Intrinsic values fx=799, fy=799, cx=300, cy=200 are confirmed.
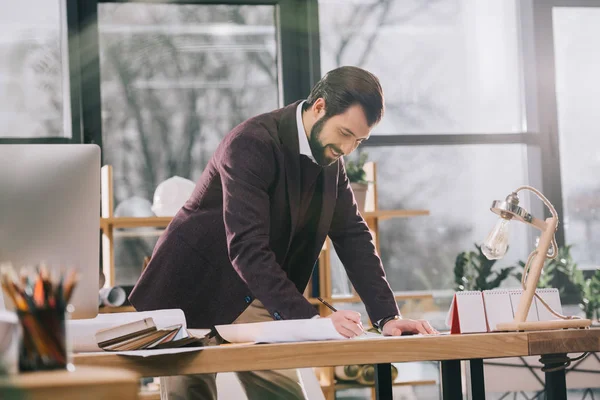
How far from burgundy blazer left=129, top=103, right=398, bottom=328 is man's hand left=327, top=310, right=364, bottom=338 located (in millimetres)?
382

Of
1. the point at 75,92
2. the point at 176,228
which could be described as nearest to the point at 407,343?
the point at 176,228

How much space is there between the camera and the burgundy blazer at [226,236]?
188 centimetres

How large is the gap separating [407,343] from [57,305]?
68 cm

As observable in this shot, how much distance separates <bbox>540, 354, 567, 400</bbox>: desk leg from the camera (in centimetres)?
149

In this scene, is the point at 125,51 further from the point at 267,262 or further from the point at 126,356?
the point at 126,356

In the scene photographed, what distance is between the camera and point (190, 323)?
199cm

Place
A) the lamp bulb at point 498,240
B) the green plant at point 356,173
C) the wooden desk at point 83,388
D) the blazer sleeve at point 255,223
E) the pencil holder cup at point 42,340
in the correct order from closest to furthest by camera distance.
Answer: the wooden desk at point 83,388 → the pencil holder cup at point 42,340 → the blazer sleeve at point 255,223 → the lamp bulb at point 498,240 → the green plant at point 356,173

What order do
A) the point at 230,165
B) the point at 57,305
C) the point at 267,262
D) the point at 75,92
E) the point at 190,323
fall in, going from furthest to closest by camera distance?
the point at 75,92 < the point at 190,323 < the point at 230,165 < the point at 267,262 < the point at 57,305

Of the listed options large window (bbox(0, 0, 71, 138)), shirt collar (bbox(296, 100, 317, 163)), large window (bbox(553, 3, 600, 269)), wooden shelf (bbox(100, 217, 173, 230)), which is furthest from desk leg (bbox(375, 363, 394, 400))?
large window (bbox(553, 3, 600, 269))

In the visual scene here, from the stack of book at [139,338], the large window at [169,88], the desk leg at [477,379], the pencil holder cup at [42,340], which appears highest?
the large window at [169,88]

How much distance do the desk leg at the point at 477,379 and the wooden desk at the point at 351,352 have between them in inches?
6.7

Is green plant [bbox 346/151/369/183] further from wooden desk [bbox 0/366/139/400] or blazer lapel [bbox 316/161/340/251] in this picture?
wooden desk [bbox 0/366/139/400]

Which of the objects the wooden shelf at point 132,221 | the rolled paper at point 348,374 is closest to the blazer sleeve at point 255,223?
the wooden shelf at point 132,221

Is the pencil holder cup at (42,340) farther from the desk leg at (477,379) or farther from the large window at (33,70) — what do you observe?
the large window at (33,70)
